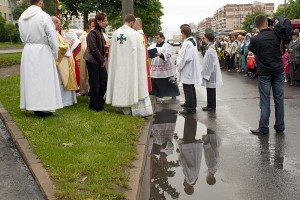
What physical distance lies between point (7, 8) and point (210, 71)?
92072 millimetres

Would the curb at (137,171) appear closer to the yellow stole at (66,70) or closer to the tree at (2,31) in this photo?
the yellow stole at (66,70)

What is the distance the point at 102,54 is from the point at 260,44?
3.11m

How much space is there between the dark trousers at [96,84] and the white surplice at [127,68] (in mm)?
362

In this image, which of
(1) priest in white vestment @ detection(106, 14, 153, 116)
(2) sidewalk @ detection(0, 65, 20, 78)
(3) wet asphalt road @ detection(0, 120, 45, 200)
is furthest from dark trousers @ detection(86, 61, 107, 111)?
(2) sidewalk @ detection(0, 65, 20, 78)

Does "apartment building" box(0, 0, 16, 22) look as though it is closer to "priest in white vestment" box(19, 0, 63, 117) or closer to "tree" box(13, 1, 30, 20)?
"tree" box(13, 1, 30, 20)

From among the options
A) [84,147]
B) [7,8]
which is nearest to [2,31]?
[7,8]

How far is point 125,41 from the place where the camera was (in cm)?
806

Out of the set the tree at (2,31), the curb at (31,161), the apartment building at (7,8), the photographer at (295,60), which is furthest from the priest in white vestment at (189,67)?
the apartment building at (7,8)

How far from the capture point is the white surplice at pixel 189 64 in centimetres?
949

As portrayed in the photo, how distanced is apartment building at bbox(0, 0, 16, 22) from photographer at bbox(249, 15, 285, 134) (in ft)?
296

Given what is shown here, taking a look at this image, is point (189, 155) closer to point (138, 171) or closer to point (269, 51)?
point (138, 171)

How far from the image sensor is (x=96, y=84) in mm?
8539

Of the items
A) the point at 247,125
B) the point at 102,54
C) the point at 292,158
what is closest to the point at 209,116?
the point at 247,125

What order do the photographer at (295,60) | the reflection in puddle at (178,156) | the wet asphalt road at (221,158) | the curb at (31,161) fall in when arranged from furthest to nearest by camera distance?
1. the photographer at (295,60)
2. the reflection in puddle at (178,156)
3. the wet asphalt road at (221,158)
4. the curb at (31,161)
